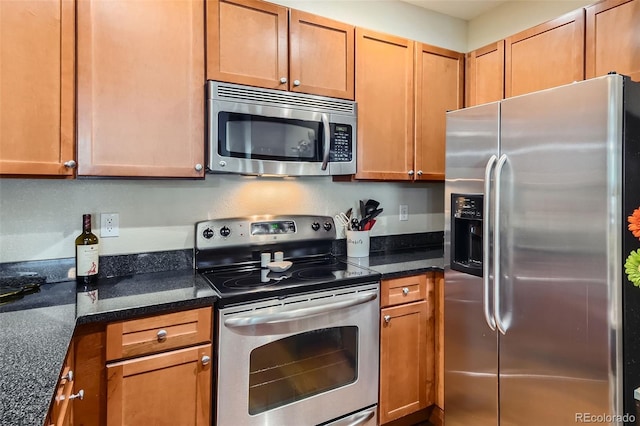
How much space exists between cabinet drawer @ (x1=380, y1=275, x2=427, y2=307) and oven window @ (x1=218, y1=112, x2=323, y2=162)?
0.78 metres

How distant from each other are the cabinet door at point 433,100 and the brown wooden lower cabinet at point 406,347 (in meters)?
0.75

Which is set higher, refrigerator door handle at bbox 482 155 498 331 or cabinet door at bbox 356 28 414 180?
cabinet door at bbox 356 28 414 180

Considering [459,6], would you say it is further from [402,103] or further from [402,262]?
[402,262]

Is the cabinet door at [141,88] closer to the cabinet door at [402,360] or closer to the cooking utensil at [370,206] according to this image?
the cooking utensil at [370,206]

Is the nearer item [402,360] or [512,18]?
[402,360]

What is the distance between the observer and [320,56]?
2.02 m

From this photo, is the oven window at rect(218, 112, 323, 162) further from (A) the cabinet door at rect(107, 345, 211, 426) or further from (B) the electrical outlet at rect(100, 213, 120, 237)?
(A) the cabinet door at rect(107, 345, 211, 426)

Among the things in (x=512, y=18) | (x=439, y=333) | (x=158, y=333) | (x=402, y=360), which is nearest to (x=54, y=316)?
(x=158, y=333)

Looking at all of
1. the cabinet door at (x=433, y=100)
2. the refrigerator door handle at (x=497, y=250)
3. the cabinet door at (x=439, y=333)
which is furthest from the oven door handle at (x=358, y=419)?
the cabinet door at (x=433, y=100)

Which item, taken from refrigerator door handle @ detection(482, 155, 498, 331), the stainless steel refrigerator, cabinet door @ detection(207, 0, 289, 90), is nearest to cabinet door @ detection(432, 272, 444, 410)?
the stainless steel refrigerator

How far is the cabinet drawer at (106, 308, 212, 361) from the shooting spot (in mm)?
1359

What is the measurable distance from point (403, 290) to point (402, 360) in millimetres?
381

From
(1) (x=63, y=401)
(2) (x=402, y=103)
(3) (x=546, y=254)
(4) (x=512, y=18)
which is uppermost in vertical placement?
(4) (x=512, y=18)

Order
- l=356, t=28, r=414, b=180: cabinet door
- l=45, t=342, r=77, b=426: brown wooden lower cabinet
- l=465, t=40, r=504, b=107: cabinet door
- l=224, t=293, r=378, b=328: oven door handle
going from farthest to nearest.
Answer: l=465, t=40, r=504, b=107: cabinet door
l=356, t=28, r=414, b=180: cabinet door
l=224, t=293, r=378, b=328: oven door handle
l=45, t=342, r=77, b=426: brown wooden lower cabinet
